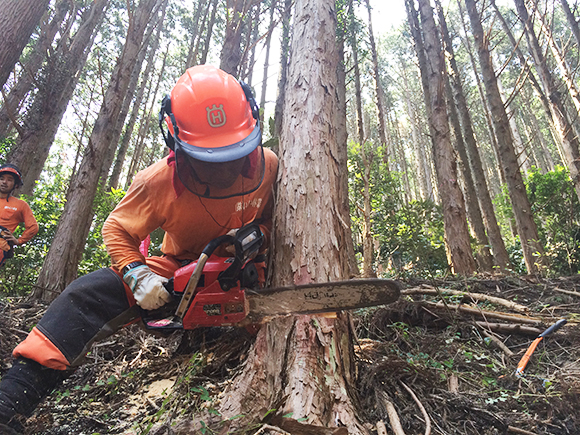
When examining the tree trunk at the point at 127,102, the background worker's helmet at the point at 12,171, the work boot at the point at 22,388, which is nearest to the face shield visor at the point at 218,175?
the work boot at the point at 22,388

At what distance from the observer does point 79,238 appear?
4.55 m

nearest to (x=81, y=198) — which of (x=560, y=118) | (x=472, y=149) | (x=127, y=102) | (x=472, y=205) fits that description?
(x=472, y=205)

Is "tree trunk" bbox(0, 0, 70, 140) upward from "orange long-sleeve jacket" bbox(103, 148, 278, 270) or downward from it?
upward

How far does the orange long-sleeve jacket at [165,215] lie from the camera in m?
1.96

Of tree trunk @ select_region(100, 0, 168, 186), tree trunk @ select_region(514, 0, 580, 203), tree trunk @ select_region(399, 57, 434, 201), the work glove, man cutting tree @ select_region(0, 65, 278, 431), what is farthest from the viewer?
tree trunk @ select_region(399, 57, 434, 201)

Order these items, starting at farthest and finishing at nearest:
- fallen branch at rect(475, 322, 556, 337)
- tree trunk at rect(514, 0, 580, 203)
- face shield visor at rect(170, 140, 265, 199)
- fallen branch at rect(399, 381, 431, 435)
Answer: tree trunk at rect(514, 0, 580, 203), fallen branch at rect(475, 322, 556, 337), face shield visor at rect(170, 140, 265, 199), fallen branch at rect(399, 381, 431, 435)

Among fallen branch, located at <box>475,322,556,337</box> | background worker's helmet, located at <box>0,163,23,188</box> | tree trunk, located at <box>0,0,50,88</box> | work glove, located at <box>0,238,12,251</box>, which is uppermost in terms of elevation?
tree trunk, located at <box>0,0,50,88</box>

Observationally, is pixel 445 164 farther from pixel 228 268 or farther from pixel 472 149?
pixel 228 268

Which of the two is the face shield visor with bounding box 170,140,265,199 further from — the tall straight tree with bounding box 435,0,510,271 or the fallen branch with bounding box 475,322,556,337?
the tall straight tree with bounding box 435,0,510,271

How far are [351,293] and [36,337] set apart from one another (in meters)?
1.58

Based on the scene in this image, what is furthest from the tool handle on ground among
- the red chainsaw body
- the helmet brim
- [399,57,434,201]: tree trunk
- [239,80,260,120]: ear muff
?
[399,57,434,201]: tree trunk

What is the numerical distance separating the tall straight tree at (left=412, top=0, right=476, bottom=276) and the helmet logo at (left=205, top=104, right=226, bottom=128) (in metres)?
4.45

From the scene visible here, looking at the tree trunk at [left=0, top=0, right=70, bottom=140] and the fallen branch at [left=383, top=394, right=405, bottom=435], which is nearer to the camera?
the fallen branch at [left=383, top=394, right=405, bottom=435]

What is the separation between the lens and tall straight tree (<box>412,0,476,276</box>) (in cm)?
541
